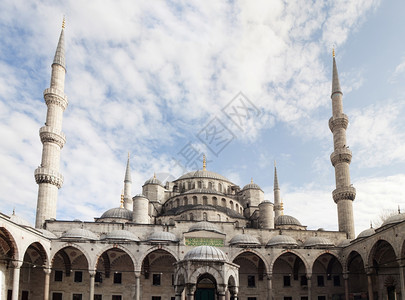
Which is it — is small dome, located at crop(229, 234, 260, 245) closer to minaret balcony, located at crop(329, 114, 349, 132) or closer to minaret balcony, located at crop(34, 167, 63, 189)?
minaret balcony, located at crop(329, 114, 349, 132)

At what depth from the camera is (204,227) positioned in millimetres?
25656

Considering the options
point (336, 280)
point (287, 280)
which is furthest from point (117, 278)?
point (336, 280)

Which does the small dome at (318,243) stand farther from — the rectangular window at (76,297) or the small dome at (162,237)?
the rectangular window at (76,297)

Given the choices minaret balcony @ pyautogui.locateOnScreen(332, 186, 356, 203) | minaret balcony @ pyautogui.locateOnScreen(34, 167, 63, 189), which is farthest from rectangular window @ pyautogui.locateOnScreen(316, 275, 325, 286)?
minaret balcony @ pyautogui.locateOnScreen(34, 167, 63, 189)

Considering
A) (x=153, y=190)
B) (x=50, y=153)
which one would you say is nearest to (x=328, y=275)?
(x=153, y=190)

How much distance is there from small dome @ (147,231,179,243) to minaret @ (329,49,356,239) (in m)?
12.3

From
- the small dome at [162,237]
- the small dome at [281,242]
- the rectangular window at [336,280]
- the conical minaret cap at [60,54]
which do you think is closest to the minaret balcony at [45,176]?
the small dome at [162,237]

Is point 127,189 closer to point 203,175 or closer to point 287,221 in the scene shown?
point 203,175

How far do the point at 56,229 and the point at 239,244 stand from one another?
1181 cm

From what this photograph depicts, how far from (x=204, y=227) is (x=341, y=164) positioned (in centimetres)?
1151

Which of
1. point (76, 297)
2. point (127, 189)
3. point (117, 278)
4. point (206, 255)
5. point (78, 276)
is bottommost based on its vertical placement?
point (76, 297)

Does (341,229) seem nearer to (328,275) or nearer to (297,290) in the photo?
(328,275)

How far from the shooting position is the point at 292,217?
112 feet

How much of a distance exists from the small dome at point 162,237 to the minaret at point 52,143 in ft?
24.1
